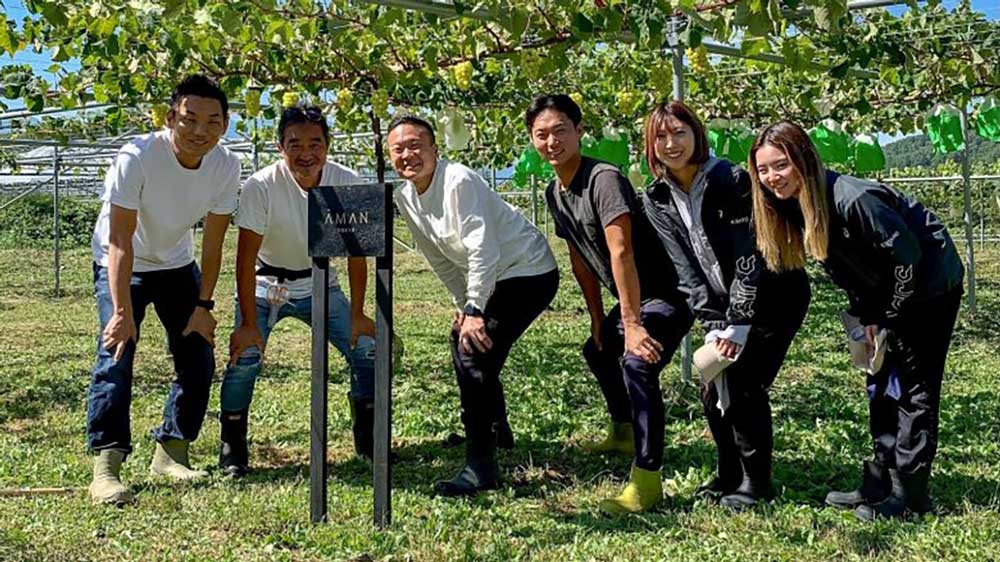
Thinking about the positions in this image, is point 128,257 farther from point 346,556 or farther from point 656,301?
point 656,301

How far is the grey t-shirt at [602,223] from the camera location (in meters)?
3.49

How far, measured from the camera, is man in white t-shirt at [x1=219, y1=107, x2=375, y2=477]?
3924mm

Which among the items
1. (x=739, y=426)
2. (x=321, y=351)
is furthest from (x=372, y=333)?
(x=739, y=426)

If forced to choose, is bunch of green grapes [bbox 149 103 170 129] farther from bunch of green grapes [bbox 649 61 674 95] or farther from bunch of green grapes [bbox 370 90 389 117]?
bunch of green grapes [bbox 649 61 674 95]

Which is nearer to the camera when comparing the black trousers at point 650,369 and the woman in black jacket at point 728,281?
the woman in black jacket at point 728,281

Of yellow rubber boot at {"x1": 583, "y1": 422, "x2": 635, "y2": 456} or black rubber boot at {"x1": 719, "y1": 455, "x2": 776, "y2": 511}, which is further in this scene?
yellow rubber boot at {"x1": 583, "y1": 422, "x2": 635, "y2": 456}

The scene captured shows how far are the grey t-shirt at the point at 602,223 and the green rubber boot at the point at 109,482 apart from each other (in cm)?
184

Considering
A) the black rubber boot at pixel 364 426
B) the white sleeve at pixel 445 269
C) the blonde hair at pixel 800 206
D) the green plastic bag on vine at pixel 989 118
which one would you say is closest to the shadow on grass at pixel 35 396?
the black rubber boot at pixel 364 426

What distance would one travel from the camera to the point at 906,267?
3045 millimetres

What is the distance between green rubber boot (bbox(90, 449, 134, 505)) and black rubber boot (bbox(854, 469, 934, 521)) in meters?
2.55

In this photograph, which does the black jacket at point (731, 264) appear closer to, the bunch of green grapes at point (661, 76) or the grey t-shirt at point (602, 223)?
the grey t-shirt at point (602, 223)

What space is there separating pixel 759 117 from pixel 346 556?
770cm

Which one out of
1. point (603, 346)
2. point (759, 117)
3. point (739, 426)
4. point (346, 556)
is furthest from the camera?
point (759, 117)

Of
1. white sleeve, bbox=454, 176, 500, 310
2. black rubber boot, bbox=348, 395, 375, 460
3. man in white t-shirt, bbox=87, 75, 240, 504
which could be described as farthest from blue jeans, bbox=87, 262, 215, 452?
white sleeve, bbox=454, 176, 500, 310
